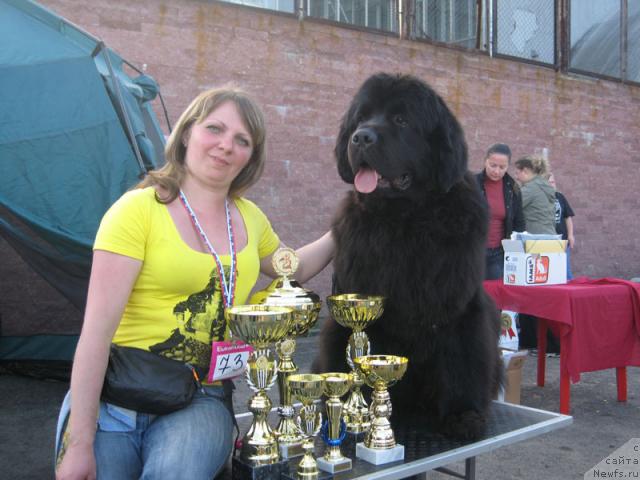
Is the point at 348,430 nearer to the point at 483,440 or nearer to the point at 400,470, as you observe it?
the point at 400,470

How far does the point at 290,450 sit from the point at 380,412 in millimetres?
251

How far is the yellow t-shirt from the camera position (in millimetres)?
1585

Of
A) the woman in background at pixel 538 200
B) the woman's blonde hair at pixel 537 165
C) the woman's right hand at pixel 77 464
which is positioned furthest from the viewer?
the woman's blonde hair at pixel 537 165

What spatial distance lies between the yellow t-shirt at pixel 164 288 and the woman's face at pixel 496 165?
11.5ft

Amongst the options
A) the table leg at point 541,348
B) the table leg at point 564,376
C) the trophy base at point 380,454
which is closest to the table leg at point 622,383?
the table leg at point 541,348

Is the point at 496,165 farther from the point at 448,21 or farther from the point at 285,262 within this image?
the point at 448,21

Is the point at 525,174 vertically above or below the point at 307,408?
above

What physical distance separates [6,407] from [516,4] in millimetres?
7938

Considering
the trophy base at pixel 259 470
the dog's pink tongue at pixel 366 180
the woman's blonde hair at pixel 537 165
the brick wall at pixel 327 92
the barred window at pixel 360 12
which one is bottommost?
the trophy base at pixel 259 470

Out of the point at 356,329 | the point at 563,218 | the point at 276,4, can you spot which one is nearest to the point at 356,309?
the point at 356,329

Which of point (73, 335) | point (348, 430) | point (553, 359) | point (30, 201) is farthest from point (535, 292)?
point (73, 335)

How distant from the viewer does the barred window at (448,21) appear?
299 inches

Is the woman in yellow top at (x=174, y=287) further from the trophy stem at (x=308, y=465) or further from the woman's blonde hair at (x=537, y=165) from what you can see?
the woman's blonde hair at (x=537, y=165)

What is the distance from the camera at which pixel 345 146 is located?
6.73 feet
